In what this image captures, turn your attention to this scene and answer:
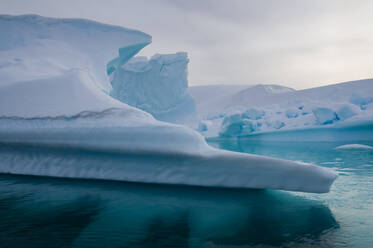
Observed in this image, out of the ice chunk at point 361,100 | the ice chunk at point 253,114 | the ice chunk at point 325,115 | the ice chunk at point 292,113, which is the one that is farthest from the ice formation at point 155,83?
the ice chunk at point 361,100

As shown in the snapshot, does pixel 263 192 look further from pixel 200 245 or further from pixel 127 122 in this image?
pixel 127 122

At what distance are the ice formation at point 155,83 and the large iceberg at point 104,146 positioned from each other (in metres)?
11.9

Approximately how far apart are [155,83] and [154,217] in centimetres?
1595

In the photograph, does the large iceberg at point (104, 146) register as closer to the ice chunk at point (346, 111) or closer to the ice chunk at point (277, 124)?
→ the ice chunk at point (346, 111)

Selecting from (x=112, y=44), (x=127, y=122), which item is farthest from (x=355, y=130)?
(x=127, y=122)

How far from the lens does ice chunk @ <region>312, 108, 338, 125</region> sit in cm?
1290

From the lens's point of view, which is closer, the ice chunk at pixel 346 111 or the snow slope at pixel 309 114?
the ice chunk at pixel 346 111

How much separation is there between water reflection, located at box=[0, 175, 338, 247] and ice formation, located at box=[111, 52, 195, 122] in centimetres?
1432

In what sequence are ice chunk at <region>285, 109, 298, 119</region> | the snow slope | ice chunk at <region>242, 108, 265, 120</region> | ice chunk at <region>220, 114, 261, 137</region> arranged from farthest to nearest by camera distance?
ice chunk at <region>242, 108, 265, 120</region> → ice chunk at <region>285, 109, 298, 119</region> → ice chunk at <region>220, 114, 261, 137</region> → the snow slope

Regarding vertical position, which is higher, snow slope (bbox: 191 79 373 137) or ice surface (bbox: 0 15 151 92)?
ice surface (bbox: 0 15 151 92)

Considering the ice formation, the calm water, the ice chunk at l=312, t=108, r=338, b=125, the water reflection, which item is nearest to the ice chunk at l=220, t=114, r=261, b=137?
the ice chunk at l=312, t=108, r=338, b=125

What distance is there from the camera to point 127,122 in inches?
149

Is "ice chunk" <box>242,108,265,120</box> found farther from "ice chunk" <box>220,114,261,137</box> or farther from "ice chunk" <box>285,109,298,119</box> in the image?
"ice chunk" <box>285,109,298,119</box>

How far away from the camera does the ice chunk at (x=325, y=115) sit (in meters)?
12.9
